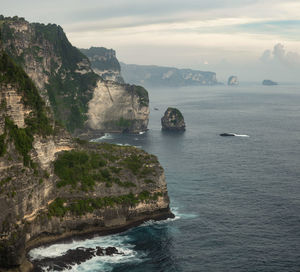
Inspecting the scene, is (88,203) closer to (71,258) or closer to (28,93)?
(71,258)

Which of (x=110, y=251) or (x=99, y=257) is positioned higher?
(x=110, y=251)

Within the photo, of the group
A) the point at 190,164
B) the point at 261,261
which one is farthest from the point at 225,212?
the point at 190,164

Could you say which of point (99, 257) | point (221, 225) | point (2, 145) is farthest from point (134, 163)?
point (2, 145)

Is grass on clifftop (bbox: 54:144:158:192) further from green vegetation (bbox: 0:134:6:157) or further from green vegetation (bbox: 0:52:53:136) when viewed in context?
green vegetation (bbox: 0:134:6:157)

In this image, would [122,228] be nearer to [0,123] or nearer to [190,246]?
[190,246]

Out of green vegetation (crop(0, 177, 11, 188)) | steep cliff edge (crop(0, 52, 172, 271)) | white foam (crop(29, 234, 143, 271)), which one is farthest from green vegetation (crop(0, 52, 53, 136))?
white foam (crop(29, 234, 143, 271))

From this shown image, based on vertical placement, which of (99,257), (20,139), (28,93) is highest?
(28,93)

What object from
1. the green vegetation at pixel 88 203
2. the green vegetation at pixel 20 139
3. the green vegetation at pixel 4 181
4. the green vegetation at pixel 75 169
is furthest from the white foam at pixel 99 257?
the green vegetation at pixel 20 139
